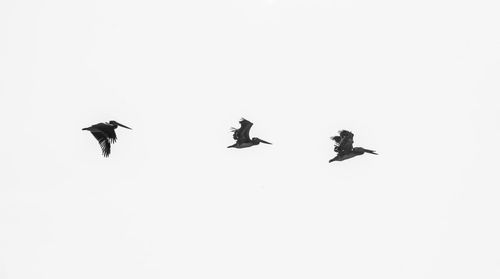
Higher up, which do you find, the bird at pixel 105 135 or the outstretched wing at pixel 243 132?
the outstretched wing at pixel 243 132

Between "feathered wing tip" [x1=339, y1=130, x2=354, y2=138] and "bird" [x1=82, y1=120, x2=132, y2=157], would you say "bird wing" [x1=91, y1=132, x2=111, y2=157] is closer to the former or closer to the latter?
"bird" [x1=82, y1=120, x2=132, y2=157]

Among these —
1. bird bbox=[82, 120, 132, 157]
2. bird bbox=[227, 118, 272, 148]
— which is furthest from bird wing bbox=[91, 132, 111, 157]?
bird bbox=[227, 118, 272, 148]

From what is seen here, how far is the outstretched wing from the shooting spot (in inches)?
3401

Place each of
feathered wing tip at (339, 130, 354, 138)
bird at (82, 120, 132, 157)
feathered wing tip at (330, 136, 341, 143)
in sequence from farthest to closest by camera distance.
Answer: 1. feathered wing tip at (330, 136, 341, 143)
2. feathered wing tip at (339, 130, 354, 138)
3. bird at (82, 120, 132, 157)

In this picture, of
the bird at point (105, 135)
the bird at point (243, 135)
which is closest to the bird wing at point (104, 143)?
the bird at point (105, 135)

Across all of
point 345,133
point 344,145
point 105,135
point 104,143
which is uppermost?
point 345,133

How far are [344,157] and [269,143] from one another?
7.70m

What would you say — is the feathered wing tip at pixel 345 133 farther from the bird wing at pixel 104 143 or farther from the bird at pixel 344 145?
the bird wing at pixel 104 143

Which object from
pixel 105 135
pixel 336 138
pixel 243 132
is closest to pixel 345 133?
pixel 336 138

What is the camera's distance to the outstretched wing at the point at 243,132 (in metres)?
86.4

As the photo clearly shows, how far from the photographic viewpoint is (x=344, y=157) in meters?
84.1

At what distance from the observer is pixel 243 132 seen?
87.1m

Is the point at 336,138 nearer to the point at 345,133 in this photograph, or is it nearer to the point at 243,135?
the point at 345,133

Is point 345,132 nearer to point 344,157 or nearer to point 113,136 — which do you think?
point 344,157
